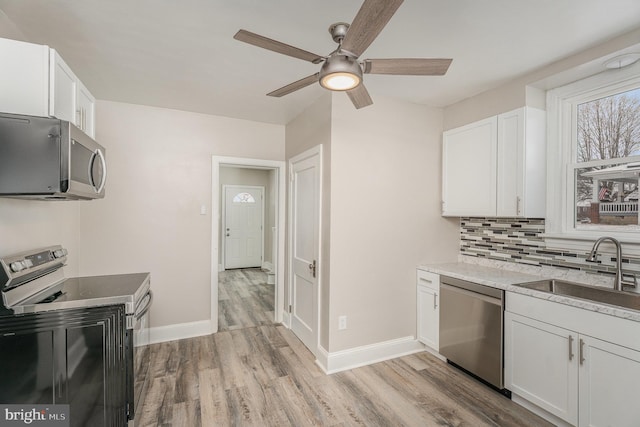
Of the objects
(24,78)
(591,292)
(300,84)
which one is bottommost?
(591,292)

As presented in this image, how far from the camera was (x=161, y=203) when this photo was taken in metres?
3.29

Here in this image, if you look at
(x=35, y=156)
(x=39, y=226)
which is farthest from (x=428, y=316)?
(x=39, y=226)

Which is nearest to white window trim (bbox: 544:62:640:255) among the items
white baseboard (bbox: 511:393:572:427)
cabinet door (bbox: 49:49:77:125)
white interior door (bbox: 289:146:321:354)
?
white baseboard (bbox: 511:393:572:427)

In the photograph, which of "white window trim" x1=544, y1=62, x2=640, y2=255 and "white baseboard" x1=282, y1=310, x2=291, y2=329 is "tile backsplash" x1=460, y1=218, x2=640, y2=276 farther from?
"white baseboard" x1=282, y1=310, x2=291, y2=329

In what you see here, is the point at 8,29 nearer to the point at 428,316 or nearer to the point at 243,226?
the point at 428,316

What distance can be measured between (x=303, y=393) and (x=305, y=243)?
1.39m

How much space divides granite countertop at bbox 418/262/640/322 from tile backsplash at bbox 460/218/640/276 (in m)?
0.12

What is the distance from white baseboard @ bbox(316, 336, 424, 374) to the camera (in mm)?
2711

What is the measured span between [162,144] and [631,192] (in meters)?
4.12

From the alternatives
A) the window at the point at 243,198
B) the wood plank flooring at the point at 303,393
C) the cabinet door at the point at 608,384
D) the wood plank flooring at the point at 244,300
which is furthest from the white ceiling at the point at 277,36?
the window at the point at 243,198

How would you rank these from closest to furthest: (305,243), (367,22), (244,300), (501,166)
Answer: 1. (367,22)
2. (501,166)
3. (305,243)
4. (244,300)

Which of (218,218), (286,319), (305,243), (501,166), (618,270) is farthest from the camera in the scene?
(286,319)

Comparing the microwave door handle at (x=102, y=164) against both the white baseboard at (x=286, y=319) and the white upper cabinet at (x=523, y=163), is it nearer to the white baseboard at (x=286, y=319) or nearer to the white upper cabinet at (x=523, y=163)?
the white baseboard at (x=286, y=319)

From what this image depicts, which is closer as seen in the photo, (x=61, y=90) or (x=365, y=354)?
(x=61, y=90)
